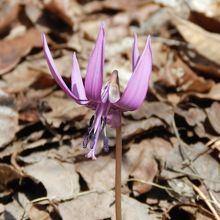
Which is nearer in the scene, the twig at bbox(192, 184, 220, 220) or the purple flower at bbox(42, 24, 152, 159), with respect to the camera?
the purple flower at bbox(42, 24, 152, 159)

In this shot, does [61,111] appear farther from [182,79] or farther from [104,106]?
[104,106]

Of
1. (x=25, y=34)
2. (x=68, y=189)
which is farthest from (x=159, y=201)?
(x=25, y=34)

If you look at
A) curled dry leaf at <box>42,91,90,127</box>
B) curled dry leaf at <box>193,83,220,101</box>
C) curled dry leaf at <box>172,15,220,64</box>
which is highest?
curled dry leaf at <box>172,15,220,64</box>

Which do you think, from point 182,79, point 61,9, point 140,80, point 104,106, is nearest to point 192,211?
point 104,106

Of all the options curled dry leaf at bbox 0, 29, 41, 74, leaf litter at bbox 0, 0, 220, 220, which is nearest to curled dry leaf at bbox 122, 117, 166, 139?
leaf litter at bbox 0, 0, 220, 220

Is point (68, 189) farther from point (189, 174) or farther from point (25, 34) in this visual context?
point (25, 34)

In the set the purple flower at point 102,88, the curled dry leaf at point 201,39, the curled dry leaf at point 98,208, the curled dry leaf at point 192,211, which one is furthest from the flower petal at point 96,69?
the curled dry leaf at point 201,39

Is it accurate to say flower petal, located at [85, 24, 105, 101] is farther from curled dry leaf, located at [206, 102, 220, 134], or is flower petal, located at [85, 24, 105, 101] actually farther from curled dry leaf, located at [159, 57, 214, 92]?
curled dry leaf, located at [159, 57, 214, 92]
